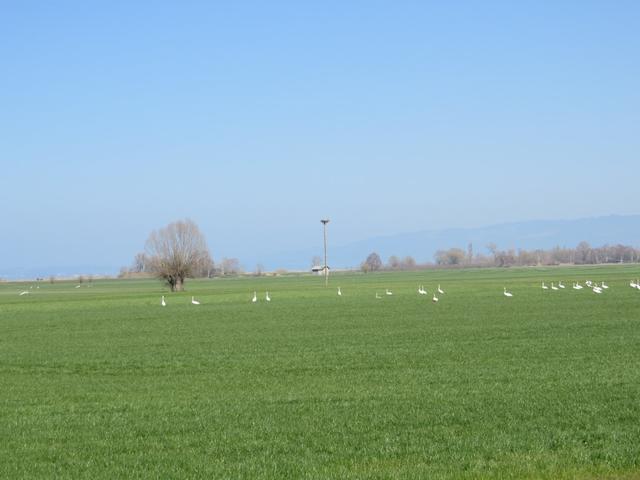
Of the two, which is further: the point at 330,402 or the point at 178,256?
the point at 178,256

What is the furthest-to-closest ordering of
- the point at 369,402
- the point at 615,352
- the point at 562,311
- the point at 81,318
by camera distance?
the point at 81,318, the point at 562,311, the point at 615,352, the point at 369,402

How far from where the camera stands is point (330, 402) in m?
17.6

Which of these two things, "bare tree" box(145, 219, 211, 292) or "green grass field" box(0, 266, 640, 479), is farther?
"bare tree" box(145, 219, 211, 292)

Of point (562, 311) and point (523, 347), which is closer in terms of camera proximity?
point (523, 347)

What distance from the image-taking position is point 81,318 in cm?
5122

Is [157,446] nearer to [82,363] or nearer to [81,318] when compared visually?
[82,363]

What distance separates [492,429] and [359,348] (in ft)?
49.1

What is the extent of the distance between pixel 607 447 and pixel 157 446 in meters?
6.19

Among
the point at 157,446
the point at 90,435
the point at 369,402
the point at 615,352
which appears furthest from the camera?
the point at 615,352

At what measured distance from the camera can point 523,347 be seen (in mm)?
27922

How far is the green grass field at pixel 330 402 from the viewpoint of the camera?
12.4 metres

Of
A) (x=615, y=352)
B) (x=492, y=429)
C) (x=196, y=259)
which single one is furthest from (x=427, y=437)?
(x=196, y=259)

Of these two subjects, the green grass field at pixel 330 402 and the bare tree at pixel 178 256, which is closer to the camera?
the green grass field at pixel 330 402

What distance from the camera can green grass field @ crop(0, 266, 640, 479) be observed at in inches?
489
